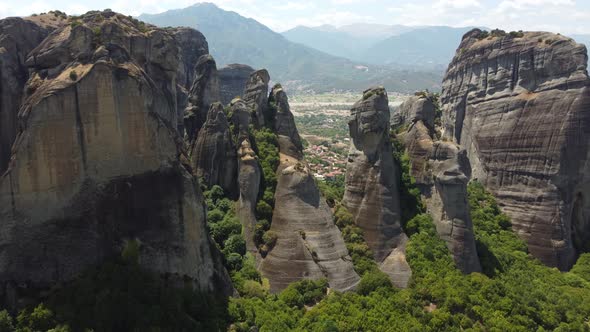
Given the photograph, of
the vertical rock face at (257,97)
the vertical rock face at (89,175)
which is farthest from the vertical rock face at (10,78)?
the vertical rock face at (257,97)

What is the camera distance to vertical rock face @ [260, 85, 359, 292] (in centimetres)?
3077

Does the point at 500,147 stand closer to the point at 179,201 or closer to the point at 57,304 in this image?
the point at 179,201

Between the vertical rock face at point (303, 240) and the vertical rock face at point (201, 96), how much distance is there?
12635 millimetres

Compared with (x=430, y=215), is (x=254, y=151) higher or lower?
higher

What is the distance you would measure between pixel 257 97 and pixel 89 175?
76.2 feet

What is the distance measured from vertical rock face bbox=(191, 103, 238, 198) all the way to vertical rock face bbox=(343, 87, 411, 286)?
10658 mm

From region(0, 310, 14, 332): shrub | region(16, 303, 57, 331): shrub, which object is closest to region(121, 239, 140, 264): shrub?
region(16, 303, 57, 331): shrub

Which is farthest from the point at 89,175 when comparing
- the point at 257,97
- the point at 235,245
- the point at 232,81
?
the point at 232,81

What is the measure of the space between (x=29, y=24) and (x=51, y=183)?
14.0m

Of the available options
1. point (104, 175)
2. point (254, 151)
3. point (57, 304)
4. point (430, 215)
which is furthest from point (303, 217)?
point (57, 304)

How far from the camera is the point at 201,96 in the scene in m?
44.0

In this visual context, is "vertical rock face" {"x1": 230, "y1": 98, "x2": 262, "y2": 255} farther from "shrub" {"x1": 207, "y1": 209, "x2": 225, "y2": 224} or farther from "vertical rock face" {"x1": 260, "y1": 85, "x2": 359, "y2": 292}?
"vertical rock face" {"x1": 260, "y1": 85, "x2": 359, "y2": 292}

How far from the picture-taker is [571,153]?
Result: 131ft

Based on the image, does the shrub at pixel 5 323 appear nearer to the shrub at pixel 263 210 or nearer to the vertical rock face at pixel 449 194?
the shrub at pixel 263 210
